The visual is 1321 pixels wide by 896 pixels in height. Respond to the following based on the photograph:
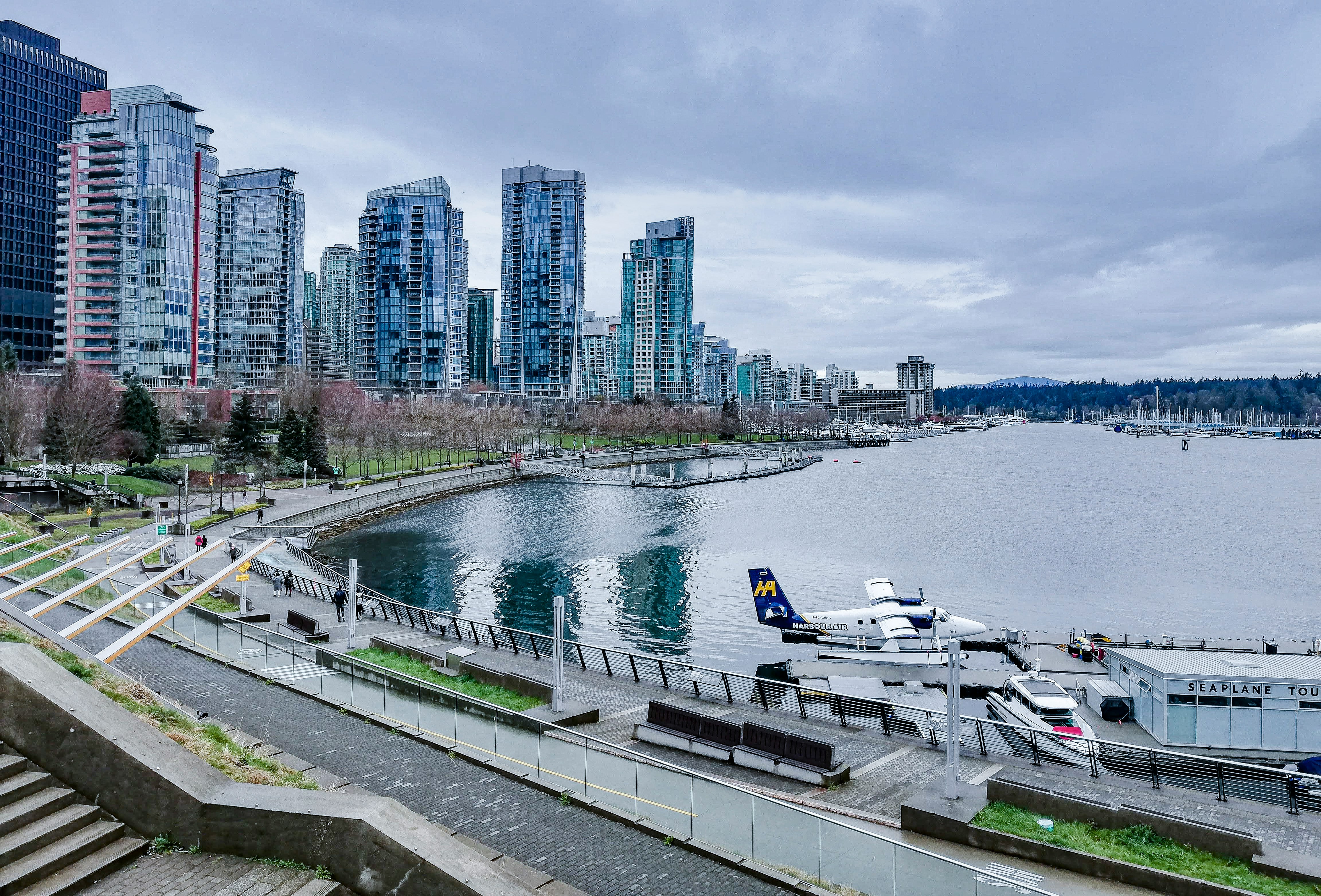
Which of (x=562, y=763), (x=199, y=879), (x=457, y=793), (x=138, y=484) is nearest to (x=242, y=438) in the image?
(x=138, y=484)

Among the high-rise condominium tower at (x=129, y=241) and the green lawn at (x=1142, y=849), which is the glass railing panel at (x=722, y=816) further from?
the high-rise condominium tower at (x=129, y=241)

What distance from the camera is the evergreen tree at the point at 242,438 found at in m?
75.3

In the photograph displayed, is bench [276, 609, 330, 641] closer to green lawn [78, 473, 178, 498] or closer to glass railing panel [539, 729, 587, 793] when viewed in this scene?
glass railing panel [539, 729, 587, 793]

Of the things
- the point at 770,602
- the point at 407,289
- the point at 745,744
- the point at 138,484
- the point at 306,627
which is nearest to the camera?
the point at 745,744

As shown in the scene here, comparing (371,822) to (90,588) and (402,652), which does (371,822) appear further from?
(90,588)

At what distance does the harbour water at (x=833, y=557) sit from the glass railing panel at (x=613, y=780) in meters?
21.5

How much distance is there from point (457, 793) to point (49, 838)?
551 cm

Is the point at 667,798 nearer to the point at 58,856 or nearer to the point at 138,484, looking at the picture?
the point at 58,856

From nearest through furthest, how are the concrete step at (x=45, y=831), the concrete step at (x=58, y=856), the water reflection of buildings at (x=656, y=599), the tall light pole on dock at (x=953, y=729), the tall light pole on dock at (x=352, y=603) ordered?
the concrete step at (x=58, y=856)
the concrete step at (x=45, y=831)
the tall light pole on dock at (x=953, y=729)
the tall light pole on dock at (x=352, y=603)
the water reflection of buildings at (x=656, y=599)

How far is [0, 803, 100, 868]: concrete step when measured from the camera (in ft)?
27.7

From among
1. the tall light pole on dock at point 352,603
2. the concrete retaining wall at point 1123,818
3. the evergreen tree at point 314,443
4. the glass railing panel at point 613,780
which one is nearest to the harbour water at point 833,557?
the tall light pole on dock at point 352,603

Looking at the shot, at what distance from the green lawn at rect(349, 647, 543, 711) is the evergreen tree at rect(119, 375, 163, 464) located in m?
58.5

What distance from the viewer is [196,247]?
12112 cm

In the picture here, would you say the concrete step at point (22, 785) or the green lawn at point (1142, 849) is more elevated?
the concrete step at point (22, 785)
